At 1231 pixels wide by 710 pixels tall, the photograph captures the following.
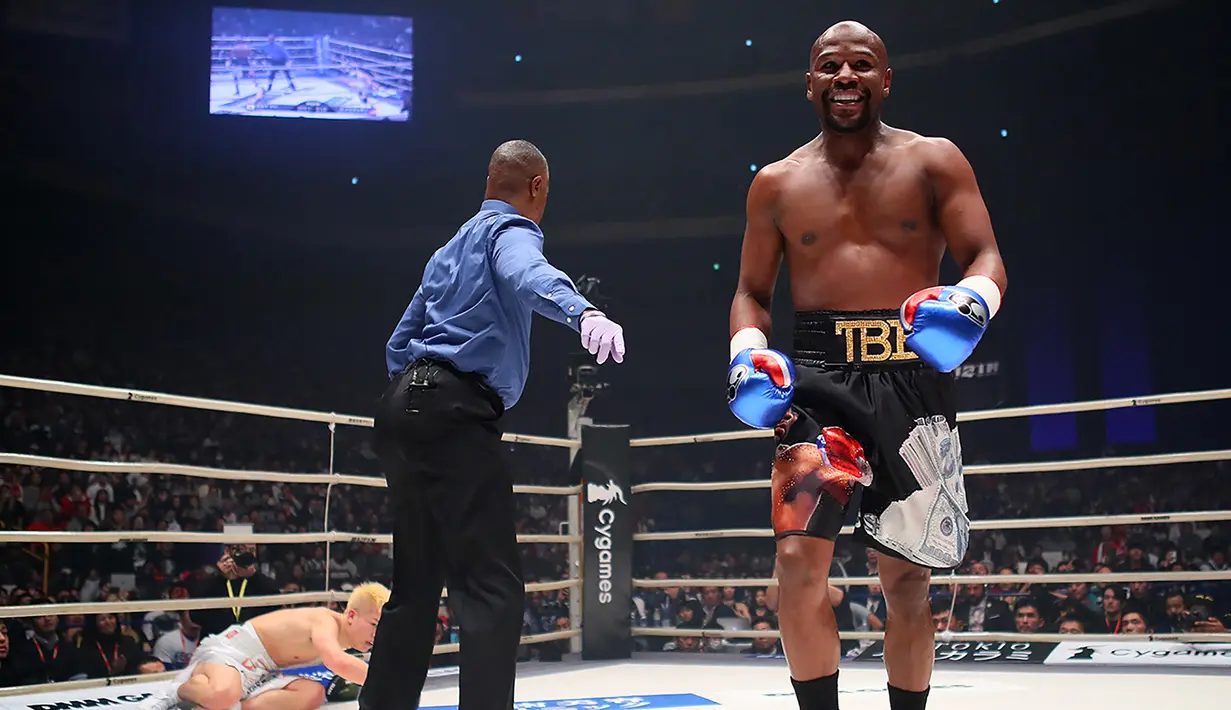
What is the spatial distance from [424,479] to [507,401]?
204 mm

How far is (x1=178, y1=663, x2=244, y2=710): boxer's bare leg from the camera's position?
2.75 metres

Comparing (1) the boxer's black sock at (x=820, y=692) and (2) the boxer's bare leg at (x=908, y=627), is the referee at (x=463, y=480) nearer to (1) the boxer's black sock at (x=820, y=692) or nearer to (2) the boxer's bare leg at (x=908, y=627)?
(1) the boxer's black sock at (x=820, y=692)

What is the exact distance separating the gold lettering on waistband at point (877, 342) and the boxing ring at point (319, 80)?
9449mm

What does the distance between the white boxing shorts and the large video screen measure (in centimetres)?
808

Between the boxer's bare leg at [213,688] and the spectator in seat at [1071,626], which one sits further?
the spectator in seat at [1071,626]

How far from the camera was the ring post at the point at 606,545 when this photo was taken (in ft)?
14.3

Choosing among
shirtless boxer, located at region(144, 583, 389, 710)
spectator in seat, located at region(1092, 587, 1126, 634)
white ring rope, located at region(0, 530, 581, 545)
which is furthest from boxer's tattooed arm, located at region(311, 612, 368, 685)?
spectator in seat, located at region(1092, 587, 1126, 634)

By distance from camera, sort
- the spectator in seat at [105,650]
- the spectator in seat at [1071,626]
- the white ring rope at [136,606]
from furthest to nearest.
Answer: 1. the spectator in seat at [1071,626]
2. the spectator in seat at [105,650]
3. the white ring rope at [136,606]

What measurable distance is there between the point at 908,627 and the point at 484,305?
0.89 metres

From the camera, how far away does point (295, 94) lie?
34.2ft

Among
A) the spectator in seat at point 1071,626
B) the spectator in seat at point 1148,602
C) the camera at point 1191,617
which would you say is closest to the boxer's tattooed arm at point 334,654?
the spectator in seat at point 1071,626

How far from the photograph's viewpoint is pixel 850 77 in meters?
1.83

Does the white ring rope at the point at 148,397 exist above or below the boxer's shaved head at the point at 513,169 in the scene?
below

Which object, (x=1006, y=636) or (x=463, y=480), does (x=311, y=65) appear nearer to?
(x=1006, y=636)
